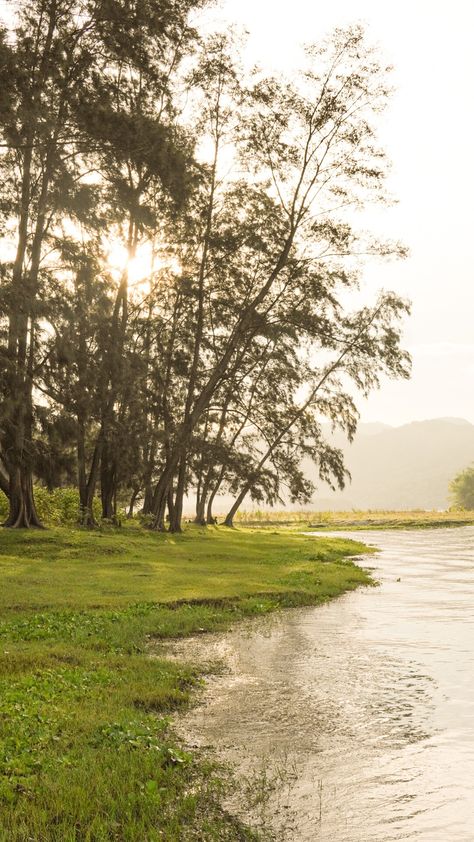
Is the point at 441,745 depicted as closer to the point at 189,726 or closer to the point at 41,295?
the point at 189,726

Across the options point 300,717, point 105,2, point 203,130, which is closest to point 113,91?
point 105,2

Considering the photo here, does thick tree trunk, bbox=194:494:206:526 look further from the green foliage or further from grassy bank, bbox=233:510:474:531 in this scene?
the green foliage

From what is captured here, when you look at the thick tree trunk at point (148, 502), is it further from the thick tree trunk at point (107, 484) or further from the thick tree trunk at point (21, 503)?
the thick tree trunk at point (21, 503)

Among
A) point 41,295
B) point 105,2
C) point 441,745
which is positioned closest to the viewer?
point 441,745

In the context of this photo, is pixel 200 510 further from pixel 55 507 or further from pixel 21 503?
pixel 21 503

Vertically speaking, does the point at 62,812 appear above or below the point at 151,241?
below

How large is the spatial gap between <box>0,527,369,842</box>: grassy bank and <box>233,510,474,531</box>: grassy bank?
145 ft

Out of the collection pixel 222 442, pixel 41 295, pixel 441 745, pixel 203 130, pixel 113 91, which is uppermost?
pixel 203 130

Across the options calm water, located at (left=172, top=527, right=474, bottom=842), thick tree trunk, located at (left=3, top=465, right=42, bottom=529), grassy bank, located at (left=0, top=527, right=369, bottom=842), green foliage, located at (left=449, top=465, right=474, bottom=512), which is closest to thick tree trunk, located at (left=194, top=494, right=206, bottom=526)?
thick tree trunk, located at (left=3, top=465, right=42, bottom=529)

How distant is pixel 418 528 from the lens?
216 ft

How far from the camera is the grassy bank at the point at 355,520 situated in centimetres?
6898

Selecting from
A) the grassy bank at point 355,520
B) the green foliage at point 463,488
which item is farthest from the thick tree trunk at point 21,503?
the green foliage at point 463,488

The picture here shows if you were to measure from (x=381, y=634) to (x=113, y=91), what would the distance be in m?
17.1

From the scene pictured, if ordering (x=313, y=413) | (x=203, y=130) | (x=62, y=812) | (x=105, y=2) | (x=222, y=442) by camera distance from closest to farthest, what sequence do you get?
(x=62, y=812)
(x=105, y=2)
(x=203, y=130)
(x=222, y=442)
(x=313, y=413)
